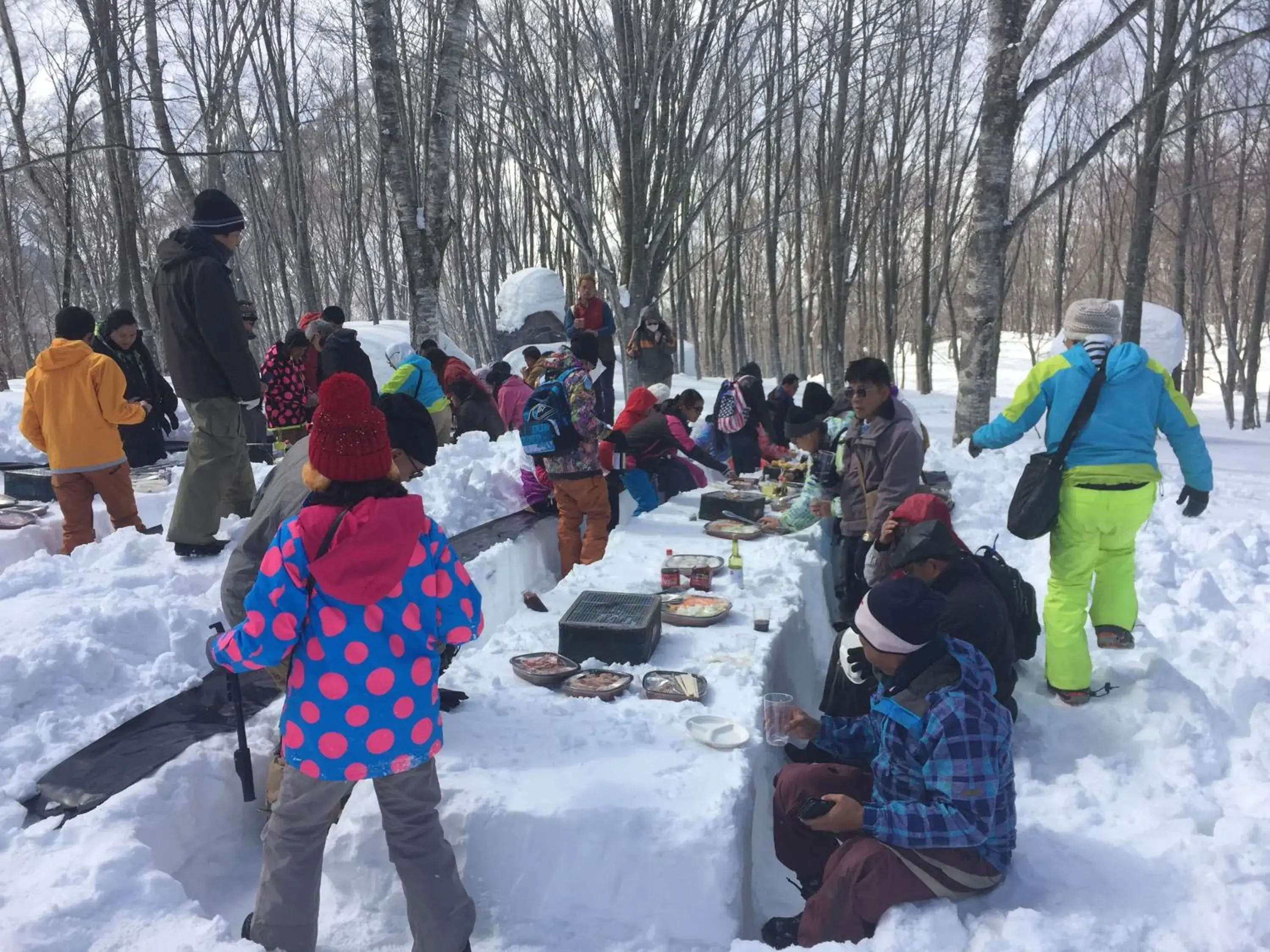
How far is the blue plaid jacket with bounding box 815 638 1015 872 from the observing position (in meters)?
2.48

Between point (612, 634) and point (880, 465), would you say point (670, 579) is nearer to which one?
point (612, 634)

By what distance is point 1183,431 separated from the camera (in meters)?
4.09

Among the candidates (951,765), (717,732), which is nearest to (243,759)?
(717,732)

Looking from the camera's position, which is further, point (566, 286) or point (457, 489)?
point (566, 286)

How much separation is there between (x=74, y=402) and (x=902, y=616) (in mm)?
5224

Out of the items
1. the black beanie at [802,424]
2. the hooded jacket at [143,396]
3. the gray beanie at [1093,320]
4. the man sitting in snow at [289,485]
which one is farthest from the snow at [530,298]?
the man sitting in snow at [289,485]

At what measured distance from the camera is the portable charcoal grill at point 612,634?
12.5ft

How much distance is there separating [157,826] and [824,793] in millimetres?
2380

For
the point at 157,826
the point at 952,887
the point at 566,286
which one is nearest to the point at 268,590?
the point at 157,826

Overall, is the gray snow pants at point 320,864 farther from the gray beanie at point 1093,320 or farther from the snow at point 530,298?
the snow at point 530,298

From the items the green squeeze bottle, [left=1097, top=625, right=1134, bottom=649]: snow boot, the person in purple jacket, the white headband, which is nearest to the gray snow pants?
the person in purple jacket

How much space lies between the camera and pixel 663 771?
118 inches

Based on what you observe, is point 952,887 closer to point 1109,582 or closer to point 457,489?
point 1109,582

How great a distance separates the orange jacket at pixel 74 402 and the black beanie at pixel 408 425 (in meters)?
3.47
